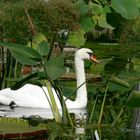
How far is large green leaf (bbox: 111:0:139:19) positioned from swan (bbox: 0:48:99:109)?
1179 mm

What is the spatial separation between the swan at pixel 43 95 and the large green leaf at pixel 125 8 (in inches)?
46.4

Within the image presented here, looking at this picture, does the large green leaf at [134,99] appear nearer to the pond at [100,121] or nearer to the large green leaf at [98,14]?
the pond at [100,121]

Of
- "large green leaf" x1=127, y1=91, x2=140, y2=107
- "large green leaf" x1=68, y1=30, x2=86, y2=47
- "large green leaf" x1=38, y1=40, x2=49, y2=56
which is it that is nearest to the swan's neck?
"large green leaf" x1=68, y1=30, x2=86, y2=47

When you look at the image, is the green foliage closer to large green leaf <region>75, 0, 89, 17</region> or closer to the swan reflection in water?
the swan reflection in water

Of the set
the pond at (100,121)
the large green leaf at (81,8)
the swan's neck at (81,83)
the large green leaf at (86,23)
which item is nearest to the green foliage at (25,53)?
the pond at (100,121)

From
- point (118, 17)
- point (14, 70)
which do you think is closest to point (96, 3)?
point (14, 70)

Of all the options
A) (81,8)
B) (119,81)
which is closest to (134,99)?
(119,81)

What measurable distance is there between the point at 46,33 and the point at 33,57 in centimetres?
324

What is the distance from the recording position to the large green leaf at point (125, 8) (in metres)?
5.82

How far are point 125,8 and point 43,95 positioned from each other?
1.80 m

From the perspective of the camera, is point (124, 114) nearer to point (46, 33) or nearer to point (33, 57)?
point (33, 57)

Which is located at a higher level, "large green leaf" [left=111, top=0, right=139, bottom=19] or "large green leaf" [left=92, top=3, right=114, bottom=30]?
"large green leaf" [left=92, top=3, right=114, bottom=30]

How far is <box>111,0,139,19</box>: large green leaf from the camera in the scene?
19.1 ft

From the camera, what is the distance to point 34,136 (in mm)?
5203
